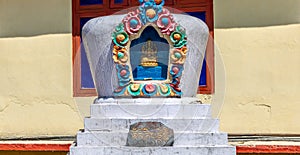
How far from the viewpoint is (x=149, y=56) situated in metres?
4.79

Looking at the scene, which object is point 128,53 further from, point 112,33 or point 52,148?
point 52,148

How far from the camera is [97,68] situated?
481cm

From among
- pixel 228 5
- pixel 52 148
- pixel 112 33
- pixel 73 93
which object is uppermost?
pixel 228 5

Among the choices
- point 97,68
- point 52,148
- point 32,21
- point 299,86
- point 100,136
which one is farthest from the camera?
point 32,21

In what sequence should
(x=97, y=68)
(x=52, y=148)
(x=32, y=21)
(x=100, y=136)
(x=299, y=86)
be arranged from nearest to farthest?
1. (x=100, y=136)
2. (x=97, y=68)
3. (x=52, y=148)
4. (x=299, y=86)
5. (x=32, y=21)

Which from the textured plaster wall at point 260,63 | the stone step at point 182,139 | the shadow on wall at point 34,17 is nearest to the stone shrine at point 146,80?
the stone step at point 182,139

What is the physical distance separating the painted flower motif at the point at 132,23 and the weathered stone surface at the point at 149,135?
818mm

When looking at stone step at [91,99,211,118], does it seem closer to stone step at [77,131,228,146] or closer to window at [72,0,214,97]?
stone step at [77,131,228,146]

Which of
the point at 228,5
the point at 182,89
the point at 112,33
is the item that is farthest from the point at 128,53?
the point at 228,5

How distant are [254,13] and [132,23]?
2.12 m

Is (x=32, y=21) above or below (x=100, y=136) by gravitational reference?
above

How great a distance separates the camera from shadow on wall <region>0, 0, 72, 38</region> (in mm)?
6648

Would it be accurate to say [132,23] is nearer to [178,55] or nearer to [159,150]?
[178,55]

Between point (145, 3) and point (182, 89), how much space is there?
798mm
